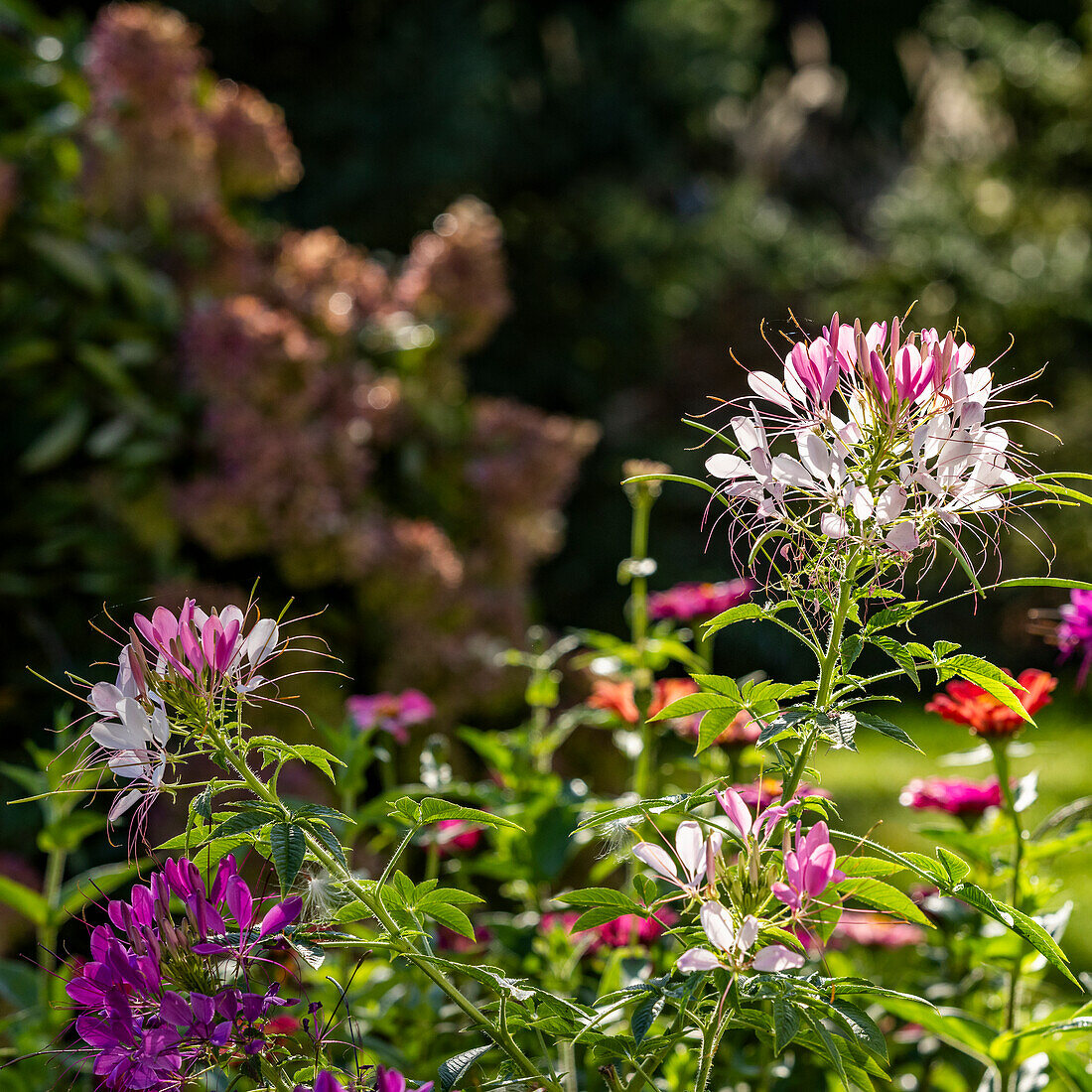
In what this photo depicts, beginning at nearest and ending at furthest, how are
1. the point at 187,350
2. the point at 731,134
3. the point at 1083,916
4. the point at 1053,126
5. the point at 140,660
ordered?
the point at 140,660 → the point at 187,350 → the point at 1083,916 → the point at 1053,126 → the point at 731,134

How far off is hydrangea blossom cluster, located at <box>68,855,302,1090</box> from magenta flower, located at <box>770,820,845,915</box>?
0.20 m

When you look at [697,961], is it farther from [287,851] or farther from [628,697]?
[628,697]

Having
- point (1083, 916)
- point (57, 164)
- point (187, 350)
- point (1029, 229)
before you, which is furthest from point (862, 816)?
point (1029, 229)

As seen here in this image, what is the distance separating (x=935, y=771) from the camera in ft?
9.52

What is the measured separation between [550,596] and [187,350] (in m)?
1.91

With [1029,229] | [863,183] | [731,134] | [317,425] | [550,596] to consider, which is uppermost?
[863,183]

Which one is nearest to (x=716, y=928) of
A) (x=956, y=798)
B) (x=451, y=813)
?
(x=451, y=813)

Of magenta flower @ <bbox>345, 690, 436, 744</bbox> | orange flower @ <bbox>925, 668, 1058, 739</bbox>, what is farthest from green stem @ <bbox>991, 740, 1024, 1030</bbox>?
magenta flower @ <bbox>345, 690, 436, 744</bbox>

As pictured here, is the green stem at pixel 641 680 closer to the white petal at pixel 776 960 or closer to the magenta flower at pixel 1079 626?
the magenta flower at pixel 1079 626

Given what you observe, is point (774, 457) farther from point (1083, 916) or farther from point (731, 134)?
point (731, 134)

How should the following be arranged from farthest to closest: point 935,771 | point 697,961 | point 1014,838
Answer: point 935,771 < point 1014,838 < point 697,961

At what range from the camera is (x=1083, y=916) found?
2.07m

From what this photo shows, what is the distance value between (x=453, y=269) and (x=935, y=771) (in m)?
1.94

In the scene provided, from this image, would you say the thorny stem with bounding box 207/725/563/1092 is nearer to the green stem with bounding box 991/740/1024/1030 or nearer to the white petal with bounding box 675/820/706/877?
the white petal with bounding box 675/820/706/877
